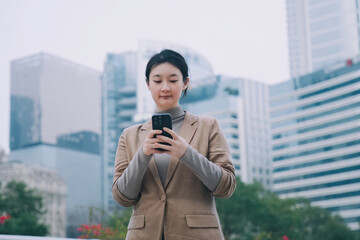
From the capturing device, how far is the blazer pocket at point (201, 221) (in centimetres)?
150

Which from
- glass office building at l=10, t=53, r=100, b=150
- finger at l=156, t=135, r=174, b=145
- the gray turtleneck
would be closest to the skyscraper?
glass office building at l=10, t=53, r=100, b=150

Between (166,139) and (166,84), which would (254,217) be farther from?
(166,139)

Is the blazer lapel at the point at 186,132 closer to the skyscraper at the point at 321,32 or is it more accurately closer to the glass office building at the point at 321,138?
the glass office building at the point at 321,138

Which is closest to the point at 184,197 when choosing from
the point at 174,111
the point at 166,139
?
the point at 166,139

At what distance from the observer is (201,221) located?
4.96 feet

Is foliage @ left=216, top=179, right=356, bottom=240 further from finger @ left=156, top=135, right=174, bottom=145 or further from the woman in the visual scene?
finger @ left=156, top=135, right=174, bottom=145

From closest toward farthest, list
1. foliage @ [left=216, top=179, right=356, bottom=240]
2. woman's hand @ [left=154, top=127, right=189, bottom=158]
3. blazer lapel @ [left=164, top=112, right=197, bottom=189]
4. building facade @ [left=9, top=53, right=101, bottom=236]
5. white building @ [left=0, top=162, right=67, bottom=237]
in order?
woman's hand @ [left=154, top=127, right=189, bottom=158], blazer lapel @ [left=164, top=112, right=197, bottom=189], foliage @ [left=216, top=179, right=356, bottom=240], white building @ [left=0, top=162, right=67, bottom=237], building facade @ [left=9, top=53, right=101, bottom=236]

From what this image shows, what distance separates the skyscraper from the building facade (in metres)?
41.7

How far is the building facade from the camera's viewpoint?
268ft

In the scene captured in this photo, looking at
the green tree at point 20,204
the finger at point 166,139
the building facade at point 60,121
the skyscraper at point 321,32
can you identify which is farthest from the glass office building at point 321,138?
the finger at point 166,139

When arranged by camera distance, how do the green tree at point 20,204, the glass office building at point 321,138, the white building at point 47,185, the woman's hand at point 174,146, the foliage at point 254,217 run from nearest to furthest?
the woman's hand at point 174,146
the foliage at point 254,217
the green tree at point 20,204
the white building at point 47,185
the glass office building at point 321,138

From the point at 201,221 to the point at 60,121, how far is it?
8793cm

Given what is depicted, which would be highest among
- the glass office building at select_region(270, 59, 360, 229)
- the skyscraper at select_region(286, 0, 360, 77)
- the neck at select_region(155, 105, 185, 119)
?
the skyscraper at select_region(286, 0, 360, 77)

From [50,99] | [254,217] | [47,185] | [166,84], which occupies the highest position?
[50,99]
